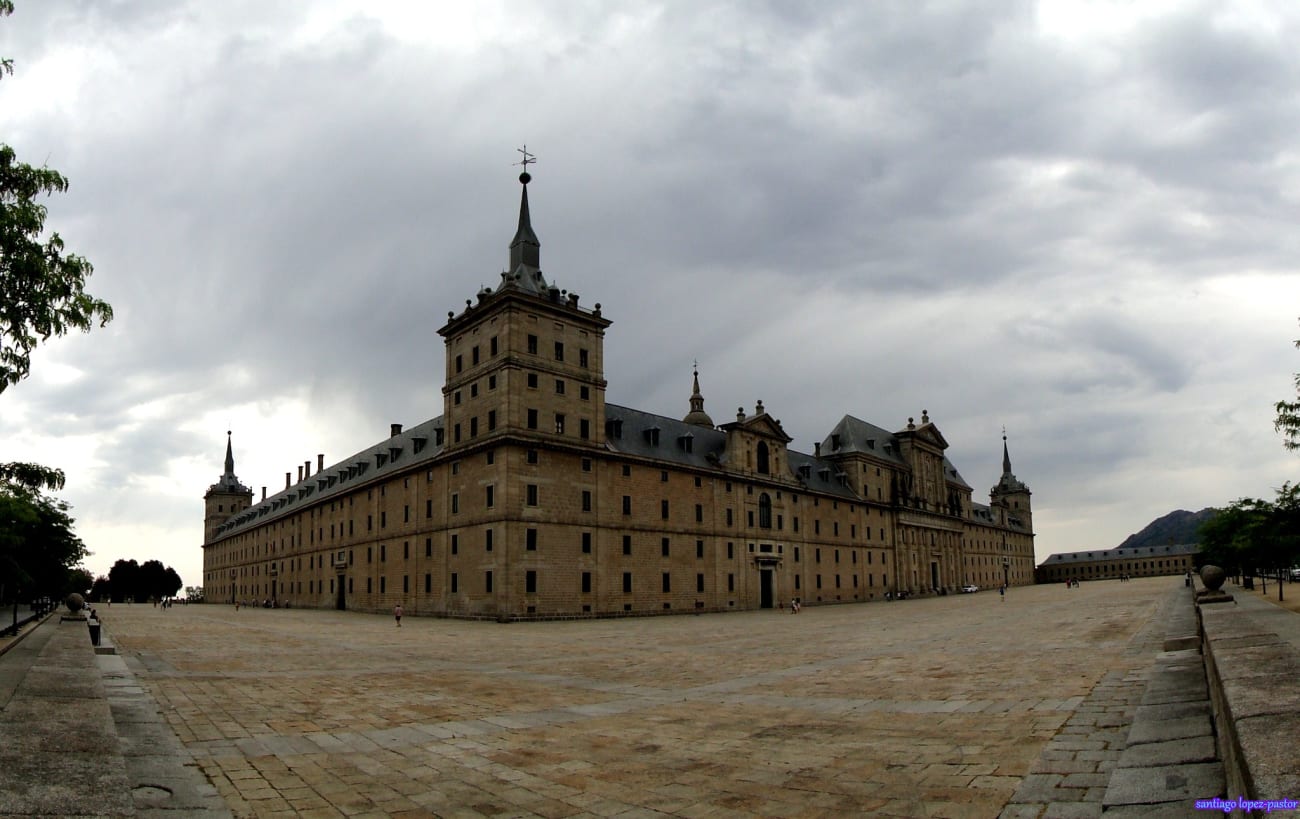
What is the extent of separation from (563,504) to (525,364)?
9.53 meters

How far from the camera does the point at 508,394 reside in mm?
52125

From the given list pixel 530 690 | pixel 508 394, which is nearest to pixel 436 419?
pixel 508 394

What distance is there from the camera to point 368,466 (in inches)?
3142

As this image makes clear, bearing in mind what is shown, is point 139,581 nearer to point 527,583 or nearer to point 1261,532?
point 527,583

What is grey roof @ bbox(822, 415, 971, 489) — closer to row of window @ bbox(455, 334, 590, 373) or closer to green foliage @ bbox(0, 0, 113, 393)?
row of window @ bbox(455, 334, 590, 373)

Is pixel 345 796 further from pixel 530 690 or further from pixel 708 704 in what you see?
pixel 530 690

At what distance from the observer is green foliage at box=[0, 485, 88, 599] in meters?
18.5

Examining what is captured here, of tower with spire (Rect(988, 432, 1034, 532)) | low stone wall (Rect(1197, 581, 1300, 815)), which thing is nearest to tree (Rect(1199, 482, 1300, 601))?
low stone wall (Rect(1197, 581, 1300, 815))

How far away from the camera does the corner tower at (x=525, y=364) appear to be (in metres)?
52.9

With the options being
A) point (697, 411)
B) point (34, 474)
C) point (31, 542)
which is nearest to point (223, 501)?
point (697, 411)

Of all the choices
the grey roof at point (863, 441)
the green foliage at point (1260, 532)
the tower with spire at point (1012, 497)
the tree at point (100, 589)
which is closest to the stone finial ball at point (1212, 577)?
the green foliage at point (1260, 532)

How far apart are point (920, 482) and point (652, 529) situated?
174ft

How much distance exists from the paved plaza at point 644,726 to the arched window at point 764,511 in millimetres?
46964

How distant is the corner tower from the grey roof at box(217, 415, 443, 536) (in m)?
7.01
